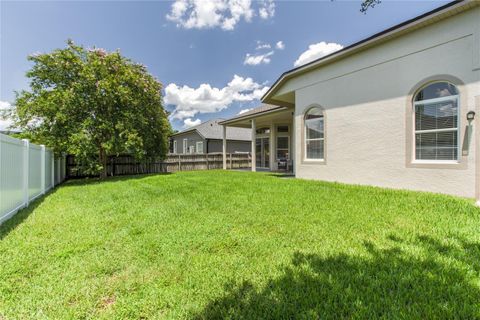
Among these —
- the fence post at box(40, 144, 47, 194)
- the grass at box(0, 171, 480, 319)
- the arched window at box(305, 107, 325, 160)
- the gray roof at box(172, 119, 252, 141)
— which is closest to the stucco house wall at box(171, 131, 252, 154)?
the gray roof at box(172, 119, 252, 141)

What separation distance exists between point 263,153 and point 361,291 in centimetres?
1467

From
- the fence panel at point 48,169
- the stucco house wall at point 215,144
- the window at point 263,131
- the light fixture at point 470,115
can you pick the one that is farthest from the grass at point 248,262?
the stucco house wall at point 215,144

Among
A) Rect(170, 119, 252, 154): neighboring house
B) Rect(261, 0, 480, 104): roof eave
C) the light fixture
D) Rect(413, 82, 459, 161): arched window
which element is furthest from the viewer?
Rect(170, 119, 252, 154): neighboring house

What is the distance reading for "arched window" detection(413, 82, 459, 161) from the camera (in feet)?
18.5

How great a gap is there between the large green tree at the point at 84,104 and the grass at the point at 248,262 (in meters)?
6.27

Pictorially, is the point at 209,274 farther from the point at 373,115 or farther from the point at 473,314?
the point at 373,115

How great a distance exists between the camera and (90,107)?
1075 centimetres

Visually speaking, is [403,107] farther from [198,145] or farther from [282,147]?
[198,145]

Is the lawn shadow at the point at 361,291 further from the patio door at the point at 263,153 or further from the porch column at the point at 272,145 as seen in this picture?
the patio door at the point at 263,153

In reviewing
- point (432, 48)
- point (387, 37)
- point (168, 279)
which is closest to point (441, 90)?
point (432, 48)

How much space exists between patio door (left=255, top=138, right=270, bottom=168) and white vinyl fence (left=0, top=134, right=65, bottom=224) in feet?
40.4

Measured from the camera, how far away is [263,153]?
54.5 ft

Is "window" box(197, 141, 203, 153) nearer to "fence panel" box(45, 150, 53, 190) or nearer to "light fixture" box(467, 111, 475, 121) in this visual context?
"fence panel" box(45, 150, 53, 190)

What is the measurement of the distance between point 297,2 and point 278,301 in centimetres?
1197
